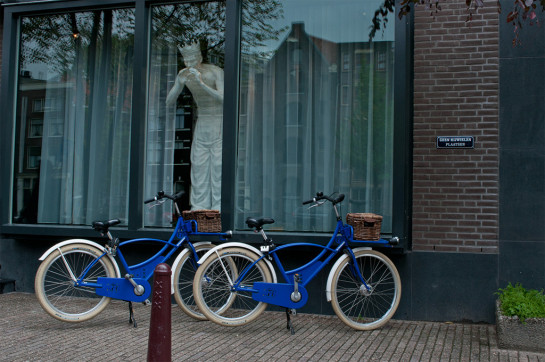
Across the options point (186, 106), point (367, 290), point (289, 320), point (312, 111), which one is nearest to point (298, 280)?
point (289, 320)

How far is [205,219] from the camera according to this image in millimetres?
6602

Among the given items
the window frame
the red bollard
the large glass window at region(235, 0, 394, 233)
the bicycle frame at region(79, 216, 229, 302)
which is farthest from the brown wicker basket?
the red bollard

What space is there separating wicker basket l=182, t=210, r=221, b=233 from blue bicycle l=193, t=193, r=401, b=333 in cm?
56

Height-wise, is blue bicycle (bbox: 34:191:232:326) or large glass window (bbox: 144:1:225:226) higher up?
large glass window (bbox: 144:1:225:226)

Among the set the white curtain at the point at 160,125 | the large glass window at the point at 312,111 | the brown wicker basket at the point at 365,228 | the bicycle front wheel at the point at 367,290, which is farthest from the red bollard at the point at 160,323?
the white curtain at the point at 160,125

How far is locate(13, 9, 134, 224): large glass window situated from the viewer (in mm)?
7848

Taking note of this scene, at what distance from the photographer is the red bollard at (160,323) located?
3461mm

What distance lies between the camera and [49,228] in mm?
7625

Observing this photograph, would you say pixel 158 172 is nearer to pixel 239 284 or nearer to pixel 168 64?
pixel 168 64

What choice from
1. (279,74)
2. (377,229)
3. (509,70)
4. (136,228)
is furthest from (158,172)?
(509,70)

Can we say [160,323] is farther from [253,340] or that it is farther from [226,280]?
[226,280]

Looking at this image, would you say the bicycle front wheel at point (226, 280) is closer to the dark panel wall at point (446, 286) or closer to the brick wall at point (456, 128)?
the dark panel wall at point (446, 286)

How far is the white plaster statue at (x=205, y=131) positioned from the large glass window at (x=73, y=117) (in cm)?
92

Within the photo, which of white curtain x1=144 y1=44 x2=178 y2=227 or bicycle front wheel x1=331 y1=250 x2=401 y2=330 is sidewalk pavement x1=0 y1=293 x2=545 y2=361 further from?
white curtain x1=144 y1=44 x2=178 y2=227
